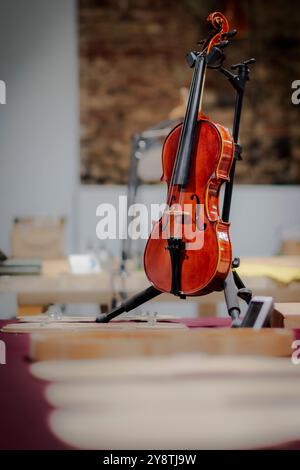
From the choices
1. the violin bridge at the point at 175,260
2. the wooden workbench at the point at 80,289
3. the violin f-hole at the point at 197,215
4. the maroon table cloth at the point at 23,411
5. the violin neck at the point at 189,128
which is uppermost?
the violin neck at the point at 189,128

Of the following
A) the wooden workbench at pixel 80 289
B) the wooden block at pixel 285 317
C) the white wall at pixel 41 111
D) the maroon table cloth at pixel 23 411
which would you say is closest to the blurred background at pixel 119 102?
the white wall at pixel 41 111

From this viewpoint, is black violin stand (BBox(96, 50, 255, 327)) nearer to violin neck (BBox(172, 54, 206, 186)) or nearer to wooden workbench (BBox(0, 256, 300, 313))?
violin neck (BBox(172, 54, 206, 186))

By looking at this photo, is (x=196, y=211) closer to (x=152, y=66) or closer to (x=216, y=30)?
(x=216, y=30)

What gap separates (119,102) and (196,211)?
2956 millimetres

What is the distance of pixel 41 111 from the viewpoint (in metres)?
4.04

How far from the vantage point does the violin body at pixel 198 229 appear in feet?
4.11

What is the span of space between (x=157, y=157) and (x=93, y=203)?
178 cm

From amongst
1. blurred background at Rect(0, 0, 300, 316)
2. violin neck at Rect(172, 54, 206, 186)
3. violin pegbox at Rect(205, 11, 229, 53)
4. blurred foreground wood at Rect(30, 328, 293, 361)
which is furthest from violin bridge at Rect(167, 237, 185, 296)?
blurred background at Rect(0, 0, 300, 316)

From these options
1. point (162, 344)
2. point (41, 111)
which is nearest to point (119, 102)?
point (41, 111)

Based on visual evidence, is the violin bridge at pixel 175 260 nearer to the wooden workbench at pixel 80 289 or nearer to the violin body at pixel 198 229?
the violin body at pixel 198 229

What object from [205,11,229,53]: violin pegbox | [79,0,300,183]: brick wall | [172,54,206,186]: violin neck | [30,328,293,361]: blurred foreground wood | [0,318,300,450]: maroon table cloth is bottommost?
[0,318,300,450]: maroon table cloth

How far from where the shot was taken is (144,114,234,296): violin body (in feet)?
4.11

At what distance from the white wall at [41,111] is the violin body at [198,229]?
2.78 m

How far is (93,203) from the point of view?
4086 mm
